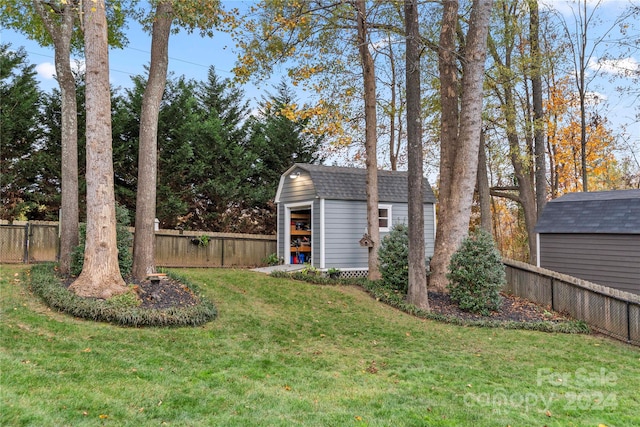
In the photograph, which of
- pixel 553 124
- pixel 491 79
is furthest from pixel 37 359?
pixel 553 124

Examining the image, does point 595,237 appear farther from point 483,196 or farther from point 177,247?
point 177,247

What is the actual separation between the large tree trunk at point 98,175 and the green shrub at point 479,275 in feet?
20.8

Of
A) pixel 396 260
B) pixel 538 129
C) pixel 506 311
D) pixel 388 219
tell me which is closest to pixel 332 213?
pixel 388 219

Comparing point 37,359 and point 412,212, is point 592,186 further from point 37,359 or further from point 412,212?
point 37,359

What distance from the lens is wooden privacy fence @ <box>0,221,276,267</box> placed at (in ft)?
32.9

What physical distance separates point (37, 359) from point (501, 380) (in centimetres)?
478

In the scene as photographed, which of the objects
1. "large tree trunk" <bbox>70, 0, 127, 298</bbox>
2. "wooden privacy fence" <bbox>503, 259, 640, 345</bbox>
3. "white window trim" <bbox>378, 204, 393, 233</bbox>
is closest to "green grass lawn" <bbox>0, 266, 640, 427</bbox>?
"wooden privacy fence" <bbox>503, 259, 640, 345</bbox>

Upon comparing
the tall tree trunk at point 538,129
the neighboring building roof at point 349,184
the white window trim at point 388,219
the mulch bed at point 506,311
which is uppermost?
the tall tree trunk at point 538,129

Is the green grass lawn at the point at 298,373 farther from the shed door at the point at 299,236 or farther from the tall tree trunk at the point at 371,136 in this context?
the shed door at the point at 299,236

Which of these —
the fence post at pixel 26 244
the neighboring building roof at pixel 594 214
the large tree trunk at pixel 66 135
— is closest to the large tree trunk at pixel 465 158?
the neighboring building roof at pixel 594 214

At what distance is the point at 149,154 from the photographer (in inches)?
314

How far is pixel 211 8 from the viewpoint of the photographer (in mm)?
8711

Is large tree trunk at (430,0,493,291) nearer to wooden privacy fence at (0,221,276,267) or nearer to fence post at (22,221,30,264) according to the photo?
wooden privacy fence at (0,221,276,267)

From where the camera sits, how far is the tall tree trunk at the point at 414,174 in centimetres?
851
